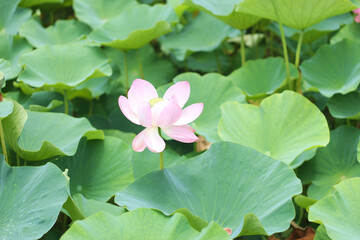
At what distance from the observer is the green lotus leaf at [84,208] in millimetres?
1048

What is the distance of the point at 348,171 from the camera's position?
135cm

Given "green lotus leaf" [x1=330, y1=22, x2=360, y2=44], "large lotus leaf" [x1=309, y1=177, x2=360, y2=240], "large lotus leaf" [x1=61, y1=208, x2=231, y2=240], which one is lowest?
"green lotus leaf" [x1=330, y1=22, x2=360, y2=44]

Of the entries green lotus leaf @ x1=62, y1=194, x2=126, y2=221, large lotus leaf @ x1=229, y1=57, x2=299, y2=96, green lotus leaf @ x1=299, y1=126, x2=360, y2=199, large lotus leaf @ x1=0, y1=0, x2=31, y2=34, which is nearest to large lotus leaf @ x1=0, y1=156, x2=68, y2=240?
green lotus leaf @ x1=62, y1=194, x2=126, y2=221

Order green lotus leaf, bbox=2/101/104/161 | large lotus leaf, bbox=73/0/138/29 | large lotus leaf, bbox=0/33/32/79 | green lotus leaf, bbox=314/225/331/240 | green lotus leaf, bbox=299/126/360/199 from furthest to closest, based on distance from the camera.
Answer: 1. large lotus leaf, bbox=73/0/138/29
2. large lotus leaf, bbox=0/33/32/79
3. green lotus leaf, bbox=299/126/360/199
4. green lotus leaf, bbox=2/101/104/161
5. green lotus leaf, bbox=314/225/331/240

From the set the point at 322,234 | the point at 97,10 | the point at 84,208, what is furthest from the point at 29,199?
the point at 97,10

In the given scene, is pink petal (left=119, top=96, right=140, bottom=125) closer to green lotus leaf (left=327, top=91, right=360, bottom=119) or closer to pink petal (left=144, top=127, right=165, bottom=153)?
pink petal (left=144, top=127, right=165, bottom=153)

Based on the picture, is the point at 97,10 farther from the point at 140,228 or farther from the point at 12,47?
the point at 140,228

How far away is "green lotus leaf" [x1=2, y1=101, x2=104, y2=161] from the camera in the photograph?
46.4 inches

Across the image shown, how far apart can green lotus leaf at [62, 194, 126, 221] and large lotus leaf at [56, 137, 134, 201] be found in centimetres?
13

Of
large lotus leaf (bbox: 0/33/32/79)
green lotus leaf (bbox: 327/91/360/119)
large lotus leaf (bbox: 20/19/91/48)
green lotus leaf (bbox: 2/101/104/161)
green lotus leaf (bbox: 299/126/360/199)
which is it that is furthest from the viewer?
large lotus leaf (bbox: 20/19/91/48)

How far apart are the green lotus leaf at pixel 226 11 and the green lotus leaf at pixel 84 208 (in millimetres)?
821

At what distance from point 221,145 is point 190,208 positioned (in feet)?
0.57

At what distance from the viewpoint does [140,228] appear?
0.94m

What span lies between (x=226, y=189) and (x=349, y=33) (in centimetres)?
95
